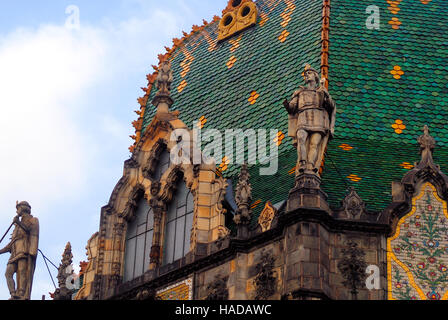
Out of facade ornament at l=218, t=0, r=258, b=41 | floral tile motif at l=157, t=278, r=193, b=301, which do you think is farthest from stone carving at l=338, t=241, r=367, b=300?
facade ornament at l=218, t=0, r=258, b=41

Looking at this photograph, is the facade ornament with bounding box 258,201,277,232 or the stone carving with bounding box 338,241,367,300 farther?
the facade ornament with bounding box 258,201,277,232

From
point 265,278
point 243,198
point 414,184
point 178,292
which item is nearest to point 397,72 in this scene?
point 414,184

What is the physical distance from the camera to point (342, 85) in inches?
1187

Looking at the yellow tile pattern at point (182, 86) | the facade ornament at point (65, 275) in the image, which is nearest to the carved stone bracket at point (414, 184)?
the facade ornament at point (65, 275)

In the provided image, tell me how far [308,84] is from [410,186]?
2963 mm

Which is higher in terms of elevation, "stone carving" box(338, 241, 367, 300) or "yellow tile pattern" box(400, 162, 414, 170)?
"yellow tile pattern" box(400, 162, 414, 170)

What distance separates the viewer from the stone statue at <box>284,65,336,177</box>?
25.7 meters

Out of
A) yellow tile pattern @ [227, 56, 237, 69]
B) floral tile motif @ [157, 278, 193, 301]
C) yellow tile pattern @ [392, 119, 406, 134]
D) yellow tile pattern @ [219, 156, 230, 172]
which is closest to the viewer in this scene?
floral tile motif @ [157, 278, 193, 301]

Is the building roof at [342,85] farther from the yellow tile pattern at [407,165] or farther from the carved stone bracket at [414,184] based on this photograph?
the carved stone bracket at [414,184]

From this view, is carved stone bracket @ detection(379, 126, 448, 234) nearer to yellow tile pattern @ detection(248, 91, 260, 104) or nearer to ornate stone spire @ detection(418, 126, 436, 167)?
ornate stone spire @ detection(418, 126, 436, 167)

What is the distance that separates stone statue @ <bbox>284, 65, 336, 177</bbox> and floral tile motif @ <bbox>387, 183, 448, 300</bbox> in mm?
2126

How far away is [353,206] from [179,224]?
4.61 metres

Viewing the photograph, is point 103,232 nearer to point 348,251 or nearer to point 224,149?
point 224,149
